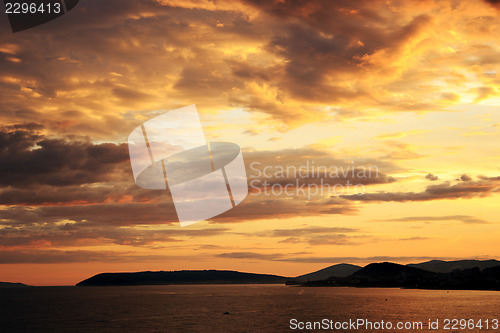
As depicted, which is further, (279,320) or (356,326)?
(279,320)

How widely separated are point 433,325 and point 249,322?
52653 mm

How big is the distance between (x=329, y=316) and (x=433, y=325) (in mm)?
32611

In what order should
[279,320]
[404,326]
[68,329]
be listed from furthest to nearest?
[279,320], [404,326], [68,329]

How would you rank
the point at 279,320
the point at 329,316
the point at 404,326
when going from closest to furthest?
the point at 404,326
the point at 279,320
the point at 329,316

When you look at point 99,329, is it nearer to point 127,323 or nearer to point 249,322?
point 127,323

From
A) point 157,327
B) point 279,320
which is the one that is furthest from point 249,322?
point 157,327

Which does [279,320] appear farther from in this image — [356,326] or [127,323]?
[127,323]

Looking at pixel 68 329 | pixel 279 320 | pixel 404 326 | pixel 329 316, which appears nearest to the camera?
pixel 68 329

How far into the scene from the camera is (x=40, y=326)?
12462 cm

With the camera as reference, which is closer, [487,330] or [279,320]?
[487,330]

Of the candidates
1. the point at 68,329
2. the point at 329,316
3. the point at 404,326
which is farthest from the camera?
the point at 329,316

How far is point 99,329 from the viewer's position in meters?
117

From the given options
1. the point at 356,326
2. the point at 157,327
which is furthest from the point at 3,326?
the point at 356,326

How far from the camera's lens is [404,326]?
416ft
